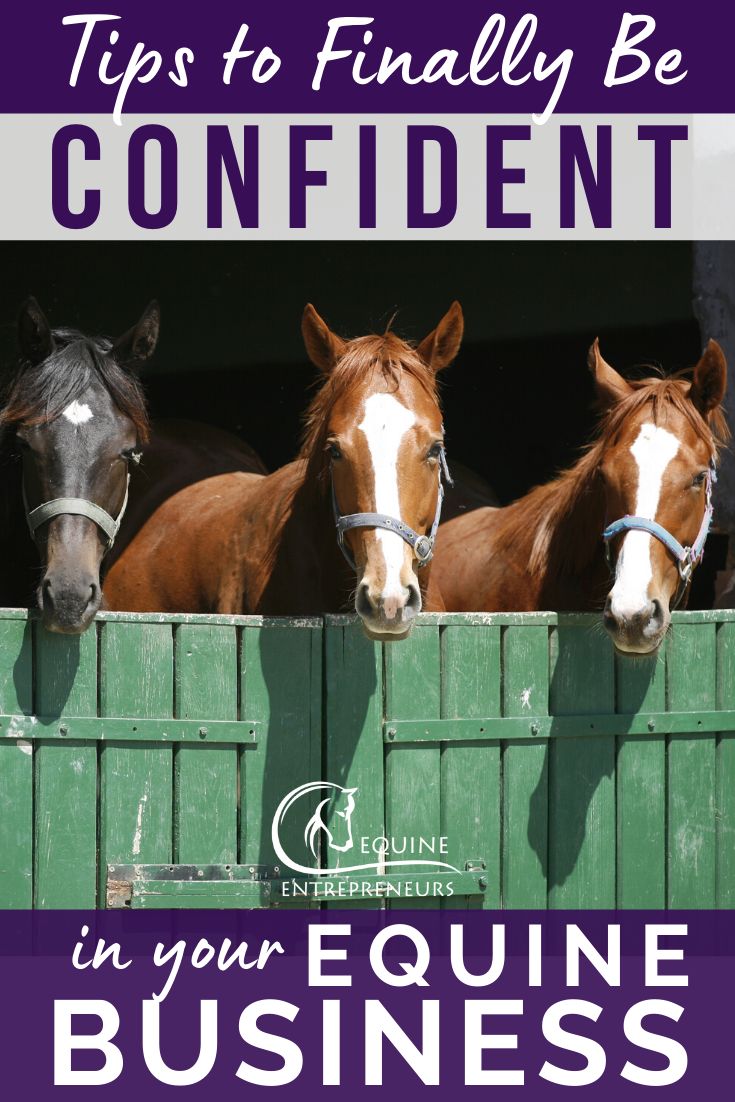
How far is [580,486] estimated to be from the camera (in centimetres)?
420

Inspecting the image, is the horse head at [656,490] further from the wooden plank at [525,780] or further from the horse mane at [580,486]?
the wooden plank at [525,780]

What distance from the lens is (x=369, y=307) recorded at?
7965 millimetres

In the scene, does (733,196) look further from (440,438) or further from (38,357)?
(38,357)

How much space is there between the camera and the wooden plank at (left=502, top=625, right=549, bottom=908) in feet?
12.0

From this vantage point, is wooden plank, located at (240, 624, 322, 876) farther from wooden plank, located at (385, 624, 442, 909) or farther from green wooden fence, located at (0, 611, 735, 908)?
wooden plank, located at (385, 624, 442, 909)

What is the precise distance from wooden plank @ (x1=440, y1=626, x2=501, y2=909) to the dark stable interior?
4209mm

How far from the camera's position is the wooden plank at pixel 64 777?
11.4 feet

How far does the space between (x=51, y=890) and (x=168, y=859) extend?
307 millimetres

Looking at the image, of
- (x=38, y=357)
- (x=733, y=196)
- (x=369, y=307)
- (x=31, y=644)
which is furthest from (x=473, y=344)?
(x=31, y=644)

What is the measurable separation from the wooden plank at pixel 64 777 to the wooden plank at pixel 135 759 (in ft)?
0.12

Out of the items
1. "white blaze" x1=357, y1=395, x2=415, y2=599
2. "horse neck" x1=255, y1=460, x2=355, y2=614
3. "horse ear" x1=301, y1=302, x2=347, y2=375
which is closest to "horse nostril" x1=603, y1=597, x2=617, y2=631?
"white blaze" x1=357, y1=395, x2=415, y2=599

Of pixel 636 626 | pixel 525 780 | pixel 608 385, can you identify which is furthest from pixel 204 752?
pixel 608 385

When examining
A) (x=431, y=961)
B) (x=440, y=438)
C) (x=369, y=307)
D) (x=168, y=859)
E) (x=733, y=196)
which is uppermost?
(x=369, y=307)
